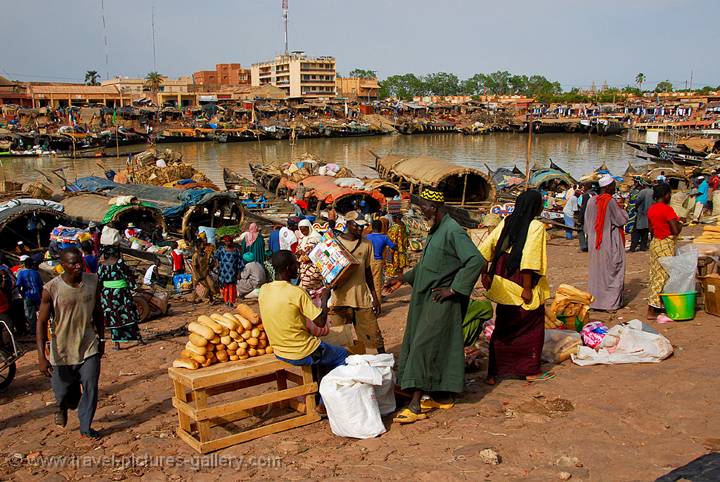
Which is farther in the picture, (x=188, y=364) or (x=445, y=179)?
(x=445, y=179)

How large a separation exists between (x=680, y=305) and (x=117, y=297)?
5522mm

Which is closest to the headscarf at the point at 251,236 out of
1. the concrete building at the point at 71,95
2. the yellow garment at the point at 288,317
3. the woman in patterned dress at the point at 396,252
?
the woman in patterned dress at the point at 396,252

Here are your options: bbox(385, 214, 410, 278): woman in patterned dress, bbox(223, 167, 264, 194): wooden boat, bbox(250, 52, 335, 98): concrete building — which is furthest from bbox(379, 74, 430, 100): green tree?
bbox(385, 214, 410, 278): woman in patterned dress

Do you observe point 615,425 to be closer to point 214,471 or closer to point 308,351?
point 308,351

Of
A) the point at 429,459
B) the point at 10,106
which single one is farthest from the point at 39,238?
the point at 10,106

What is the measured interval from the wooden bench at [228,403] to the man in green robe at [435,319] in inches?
24.9

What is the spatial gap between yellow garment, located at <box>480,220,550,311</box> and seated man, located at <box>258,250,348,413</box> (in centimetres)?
125

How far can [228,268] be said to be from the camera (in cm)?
837

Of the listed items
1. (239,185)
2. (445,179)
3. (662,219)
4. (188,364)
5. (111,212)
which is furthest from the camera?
(239,185)

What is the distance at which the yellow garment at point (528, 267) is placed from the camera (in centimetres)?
409

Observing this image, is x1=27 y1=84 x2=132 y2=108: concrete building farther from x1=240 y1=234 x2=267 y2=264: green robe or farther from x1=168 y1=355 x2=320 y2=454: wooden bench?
x1=168 y1=355 x2=320 y2=454: wooden bench

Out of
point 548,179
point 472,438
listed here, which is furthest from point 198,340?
point 548,179

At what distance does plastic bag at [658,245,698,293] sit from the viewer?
5590 mm

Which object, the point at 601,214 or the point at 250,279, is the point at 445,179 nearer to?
the point at 250,279
